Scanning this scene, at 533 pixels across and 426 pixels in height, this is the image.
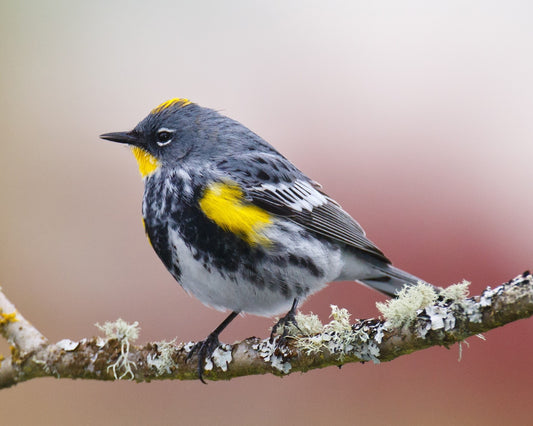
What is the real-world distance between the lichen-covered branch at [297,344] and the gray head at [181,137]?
1.11 m

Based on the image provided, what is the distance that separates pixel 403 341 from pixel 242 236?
114 cm

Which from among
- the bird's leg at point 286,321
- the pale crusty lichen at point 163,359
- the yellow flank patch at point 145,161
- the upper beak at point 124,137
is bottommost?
the pale crusty lichen at point 163,359

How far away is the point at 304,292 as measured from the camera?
3.74 metres

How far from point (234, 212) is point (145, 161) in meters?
0.83

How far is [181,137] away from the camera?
3949 mm

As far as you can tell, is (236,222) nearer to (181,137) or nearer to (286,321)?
(286,321)

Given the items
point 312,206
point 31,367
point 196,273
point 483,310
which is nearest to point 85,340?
point 31,367

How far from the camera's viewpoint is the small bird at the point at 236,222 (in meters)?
3.40

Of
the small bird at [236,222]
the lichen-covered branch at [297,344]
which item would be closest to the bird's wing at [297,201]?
the small bird at [236,222]

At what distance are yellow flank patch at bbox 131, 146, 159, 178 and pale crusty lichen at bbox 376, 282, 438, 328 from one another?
1.84 metres

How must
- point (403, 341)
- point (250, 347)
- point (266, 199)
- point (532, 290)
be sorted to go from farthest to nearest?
point (266, 199) → point (250, 347) → point (403, 341) → point (532, 290)

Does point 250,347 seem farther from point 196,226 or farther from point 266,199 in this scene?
point 266,199

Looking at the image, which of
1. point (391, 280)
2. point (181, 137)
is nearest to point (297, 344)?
point (391, 280)

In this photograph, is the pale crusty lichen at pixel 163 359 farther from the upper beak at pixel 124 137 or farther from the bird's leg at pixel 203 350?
the upper beak at pixel 124 137
